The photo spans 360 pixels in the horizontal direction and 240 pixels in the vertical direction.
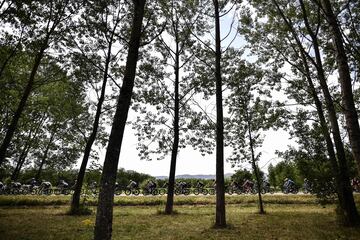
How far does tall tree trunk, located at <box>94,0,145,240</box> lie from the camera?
5094 millimetres

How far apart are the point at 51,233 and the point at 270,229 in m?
7.29

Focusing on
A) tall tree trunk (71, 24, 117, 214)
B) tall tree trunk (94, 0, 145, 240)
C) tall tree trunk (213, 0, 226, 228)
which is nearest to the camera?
tall tree trunk (94, 0, 145, 240)

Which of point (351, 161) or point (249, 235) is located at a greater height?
point (351, 161)

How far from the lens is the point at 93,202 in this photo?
20062 millimetres

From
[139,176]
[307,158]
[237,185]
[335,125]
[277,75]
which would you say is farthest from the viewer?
[139,176]

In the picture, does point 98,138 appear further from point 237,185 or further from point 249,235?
point 237,185

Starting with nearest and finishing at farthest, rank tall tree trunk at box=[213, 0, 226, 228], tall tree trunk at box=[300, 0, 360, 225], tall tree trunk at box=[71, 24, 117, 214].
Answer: tall tree trunk at box=[300, 0, 360, 225], tall tree trunk at box=[213, 0, 226, 228], tall tree trunk at box=[71, 24, 117, 214]

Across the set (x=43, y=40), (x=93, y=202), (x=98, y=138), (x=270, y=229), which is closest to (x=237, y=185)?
(x=93, y=202)

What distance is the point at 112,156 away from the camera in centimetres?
542

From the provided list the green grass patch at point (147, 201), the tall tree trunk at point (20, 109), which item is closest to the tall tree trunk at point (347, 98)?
the tall tree trunk at point (20, 109)

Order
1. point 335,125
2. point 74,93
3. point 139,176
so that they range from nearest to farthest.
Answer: point 335,125 < point 74,93 < point 139,176

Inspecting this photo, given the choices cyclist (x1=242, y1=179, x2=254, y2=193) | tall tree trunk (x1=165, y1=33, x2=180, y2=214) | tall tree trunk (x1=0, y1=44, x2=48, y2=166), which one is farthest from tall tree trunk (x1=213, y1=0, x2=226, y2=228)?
cyclist (x1=242, y1=179, x2=254, y2=193)

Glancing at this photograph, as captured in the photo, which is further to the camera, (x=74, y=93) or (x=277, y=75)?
(x=74, y=93)

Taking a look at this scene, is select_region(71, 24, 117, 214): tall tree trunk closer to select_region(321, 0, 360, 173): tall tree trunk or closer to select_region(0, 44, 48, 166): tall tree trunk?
select_region(0, 44, 48, 166): tall tree trunk
